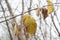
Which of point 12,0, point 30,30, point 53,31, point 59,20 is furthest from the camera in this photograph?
point 59,20

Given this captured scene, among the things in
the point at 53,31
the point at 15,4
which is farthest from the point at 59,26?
the point at 15,4

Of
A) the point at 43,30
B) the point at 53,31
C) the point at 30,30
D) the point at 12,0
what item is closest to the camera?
the point at 30,30

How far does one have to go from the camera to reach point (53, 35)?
1.89m

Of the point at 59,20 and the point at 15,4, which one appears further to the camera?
the point at 59,20

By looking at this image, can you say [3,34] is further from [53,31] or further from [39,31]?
[53,31]

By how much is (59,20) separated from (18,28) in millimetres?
1396

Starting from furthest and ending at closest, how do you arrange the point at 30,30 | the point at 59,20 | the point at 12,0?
the point at 59,20 < the point at 12,0 < the point at 30,30

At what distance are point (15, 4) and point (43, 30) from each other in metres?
0.40

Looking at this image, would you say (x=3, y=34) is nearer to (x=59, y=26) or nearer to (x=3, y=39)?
(x=3, y=39)

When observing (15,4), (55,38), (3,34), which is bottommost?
(55,38)

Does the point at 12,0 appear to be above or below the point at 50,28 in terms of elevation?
above

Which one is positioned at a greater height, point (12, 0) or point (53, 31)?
point (12, 0)

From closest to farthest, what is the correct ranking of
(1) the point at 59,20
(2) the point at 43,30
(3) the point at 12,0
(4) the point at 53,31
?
(2) the point at 43,30 → (3) the point at 12,0 → (4) the point at 53,31 → (1) the point at 59,20

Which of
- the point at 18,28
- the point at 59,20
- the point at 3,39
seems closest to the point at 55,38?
the point at 59,20
